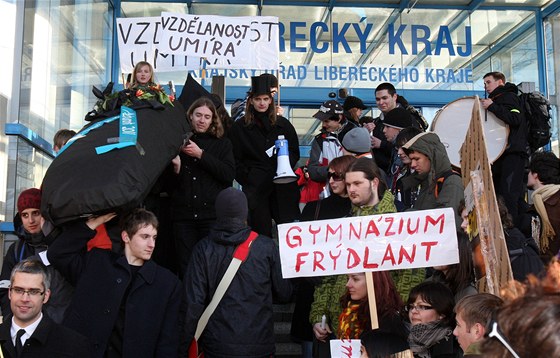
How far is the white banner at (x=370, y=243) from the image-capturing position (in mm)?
4258

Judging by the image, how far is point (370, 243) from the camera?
14.1 ft

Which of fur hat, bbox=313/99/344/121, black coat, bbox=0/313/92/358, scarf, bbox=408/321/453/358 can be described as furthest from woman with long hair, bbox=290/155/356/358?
black coat, bbox=0/313/92/358

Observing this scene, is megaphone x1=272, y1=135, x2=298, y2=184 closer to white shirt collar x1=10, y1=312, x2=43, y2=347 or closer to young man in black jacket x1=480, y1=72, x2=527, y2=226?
young man in black jacket x1=480, y1=72, x2=527, y2=226

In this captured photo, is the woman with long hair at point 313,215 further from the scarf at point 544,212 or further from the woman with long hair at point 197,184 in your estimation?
the scarf at point 544,212

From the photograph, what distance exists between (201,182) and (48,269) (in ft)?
5.82

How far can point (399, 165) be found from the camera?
7.20 metres

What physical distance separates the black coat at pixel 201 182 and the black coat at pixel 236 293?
0.91 metres

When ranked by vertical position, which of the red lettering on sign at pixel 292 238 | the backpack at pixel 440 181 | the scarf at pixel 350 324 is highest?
the backpack at pixel 440 181

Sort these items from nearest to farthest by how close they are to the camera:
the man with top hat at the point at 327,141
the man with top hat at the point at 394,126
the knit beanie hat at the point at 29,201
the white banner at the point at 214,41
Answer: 1. the knit beanie hat at the point at 29,201
2. the man with top hat at the point at 327,141
3. the man with top hat at the point at 394,126
4. the white banner at the point at 214,41

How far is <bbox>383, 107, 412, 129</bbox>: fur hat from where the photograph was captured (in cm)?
748

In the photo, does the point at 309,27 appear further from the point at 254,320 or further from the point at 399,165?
the point at 254,320

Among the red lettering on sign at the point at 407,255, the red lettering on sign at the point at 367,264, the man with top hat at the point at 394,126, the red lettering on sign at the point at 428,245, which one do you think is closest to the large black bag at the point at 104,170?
the red lettering on sign at the point at 367,264

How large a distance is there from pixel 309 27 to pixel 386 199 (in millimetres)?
8760

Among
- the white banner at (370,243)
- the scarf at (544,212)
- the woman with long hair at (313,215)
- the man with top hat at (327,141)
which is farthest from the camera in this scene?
the man with top hat at (327,141)
